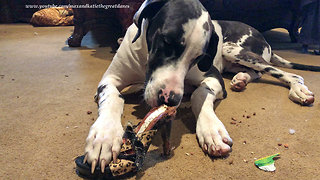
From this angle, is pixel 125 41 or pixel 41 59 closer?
pixel 125 41

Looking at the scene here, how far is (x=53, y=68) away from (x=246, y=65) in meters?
2.12

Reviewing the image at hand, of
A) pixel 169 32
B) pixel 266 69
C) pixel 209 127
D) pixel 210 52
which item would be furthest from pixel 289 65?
pixel 169 32

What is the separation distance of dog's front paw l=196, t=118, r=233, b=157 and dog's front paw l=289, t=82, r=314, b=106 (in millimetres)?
991

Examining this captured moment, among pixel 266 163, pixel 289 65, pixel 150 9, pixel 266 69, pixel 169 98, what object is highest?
pixel 150 9

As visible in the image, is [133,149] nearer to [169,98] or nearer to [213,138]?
[169,98]

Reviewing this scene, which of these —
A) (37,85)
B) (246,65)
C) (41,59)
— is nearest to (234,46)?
(246,65)

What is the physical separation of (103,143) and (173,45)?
0.66 meters

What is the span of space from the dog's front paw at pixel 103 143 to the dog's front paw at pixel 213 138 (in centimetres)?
45

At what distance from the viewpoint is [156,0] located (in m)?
1.57

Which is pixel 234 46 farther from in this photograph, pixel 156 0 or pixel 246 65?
pixel 156 0

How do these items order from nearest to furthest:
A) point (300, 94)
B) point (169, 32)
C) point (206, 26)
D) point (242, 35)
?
point (169, 32), point (206, 26), point (300, 94), point (242, 35)

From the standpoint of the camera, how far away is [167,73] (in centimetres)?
141

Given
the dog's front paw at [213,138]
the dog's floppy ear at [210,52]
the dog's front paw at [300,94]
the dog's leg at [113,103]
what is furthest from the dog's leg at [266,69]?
the dog's leg at [113,103]

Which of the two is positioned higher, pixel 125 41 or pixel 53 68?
pixel 125 41
